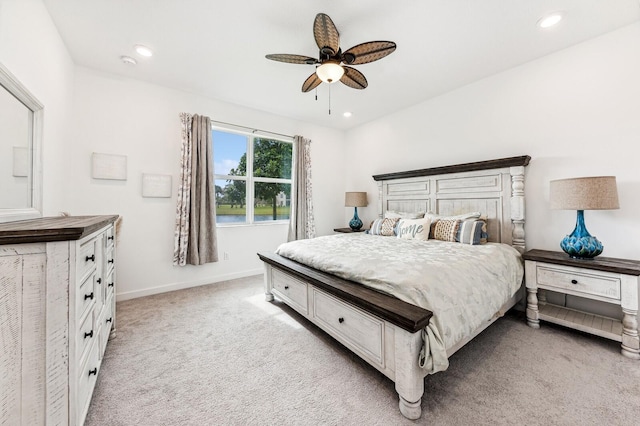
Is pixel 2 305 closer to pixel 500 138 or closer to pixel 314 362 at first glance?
pixel 314 362

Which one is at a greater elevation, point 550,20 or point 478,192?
point 550,20

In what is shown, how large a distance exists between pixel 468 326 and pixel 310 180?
3397 millimetres

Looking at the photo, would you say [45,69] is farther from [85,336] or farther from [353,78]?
[353,78]

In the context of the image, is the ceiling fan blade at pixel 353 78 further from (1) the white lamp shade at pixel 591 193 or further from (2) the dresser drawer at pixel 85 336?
(2) the dresser drawer at pixel 85 336

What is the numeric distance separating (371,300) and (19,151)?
8.45 feet

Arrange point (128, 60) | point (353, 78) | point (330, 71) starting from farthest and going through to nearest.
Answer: point (128, 60), point (353, 78), point (330, 71)

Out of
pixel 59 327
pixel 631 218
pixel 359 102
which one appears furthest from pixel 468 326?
pixel 359 102

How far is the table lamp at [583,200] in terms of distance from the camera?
77.7 inches

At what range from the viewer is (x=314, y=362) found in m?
1.81

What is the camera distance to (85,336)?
1.22 m

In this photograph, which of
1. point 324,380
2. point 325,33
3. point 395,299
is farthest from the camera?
point 325,33

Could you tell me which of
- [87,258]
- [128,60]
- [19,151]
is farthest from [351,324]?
[128,60]

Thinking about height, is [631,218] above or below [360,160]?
below

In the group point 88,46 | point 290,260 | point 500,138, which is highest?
point 88,46
